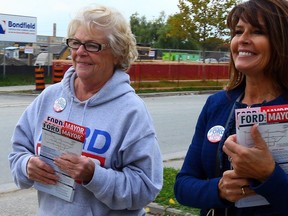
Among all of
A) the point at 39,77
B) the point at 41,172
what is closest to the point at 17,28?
the point at 39,77

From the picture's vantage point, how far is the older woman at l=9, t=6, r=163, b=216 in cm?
259

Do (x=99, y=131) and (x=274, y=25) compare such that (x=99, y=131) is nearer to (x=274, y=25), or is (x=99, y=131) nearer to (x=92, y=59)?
(x=92, y=59)

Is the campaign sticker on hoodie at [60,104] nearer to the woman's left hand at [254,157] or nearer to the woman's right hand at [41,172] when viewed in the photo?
the woman's right hand at [41,172]

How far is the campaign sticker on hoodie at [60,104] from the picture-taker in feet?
9.23

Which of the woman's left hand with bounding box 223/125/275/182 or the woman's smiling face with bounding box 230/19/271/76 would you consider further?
the woman's smiling face with bounding box 230/19/271/76

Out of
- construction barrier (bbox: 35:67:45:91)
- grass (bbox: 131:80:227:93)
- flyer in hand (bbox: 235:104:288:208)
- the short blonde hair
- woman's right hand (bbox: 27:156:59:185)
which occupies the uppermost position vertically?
the short blonde hair

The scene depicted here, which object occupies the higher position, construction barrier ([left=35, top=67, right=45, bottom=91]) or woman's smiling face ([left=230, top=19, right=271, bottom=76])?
woman's smiling face ([left=230, top=19, right=271, bottom=76])

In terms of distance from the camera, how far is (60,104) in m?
2.83

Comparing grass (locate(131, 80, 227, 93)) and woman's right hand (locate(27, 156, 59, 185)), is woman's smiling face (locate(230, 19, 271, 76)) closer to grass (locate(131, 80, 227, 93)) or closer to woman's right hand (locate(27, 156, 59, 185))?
woman's right hand (locate(27, 156, 59, 185))

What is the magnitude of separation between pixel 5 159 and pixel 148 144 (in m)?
6.60

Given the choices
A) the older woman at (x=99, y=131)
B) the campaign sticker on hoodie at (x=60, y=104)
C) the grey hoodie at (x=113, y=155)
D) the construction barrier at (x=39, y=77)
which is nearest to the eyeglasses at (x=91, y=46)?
the older woman at (x=99, y=131)

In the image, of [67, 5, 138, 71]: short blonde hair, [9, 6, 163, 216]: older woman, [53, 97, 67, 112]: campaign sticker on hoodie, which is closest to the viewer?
[9, 6, 163, 216]: older woman

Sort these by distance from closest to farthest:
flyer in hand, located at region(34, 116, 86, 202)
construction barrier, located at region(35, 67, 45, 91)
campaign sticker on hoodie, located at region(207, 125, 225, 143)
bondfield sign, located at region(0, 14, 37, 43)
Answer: campaign sticker on hoodie, located at region(207, 125, 225, 143)
flyer in hand, located at region(34, 116, 86, 202)
construction barrier, located at region(35, 67, 45, 91)
bondfield sign, located at region(0, 14, 37, 43)

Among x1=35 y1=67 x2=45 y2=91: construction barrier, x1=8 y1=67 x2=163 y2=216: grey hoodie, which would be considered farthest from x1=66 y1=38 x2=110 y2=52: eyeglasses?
x1=35 y1=67 x2=45 y2=91: construction barrier
